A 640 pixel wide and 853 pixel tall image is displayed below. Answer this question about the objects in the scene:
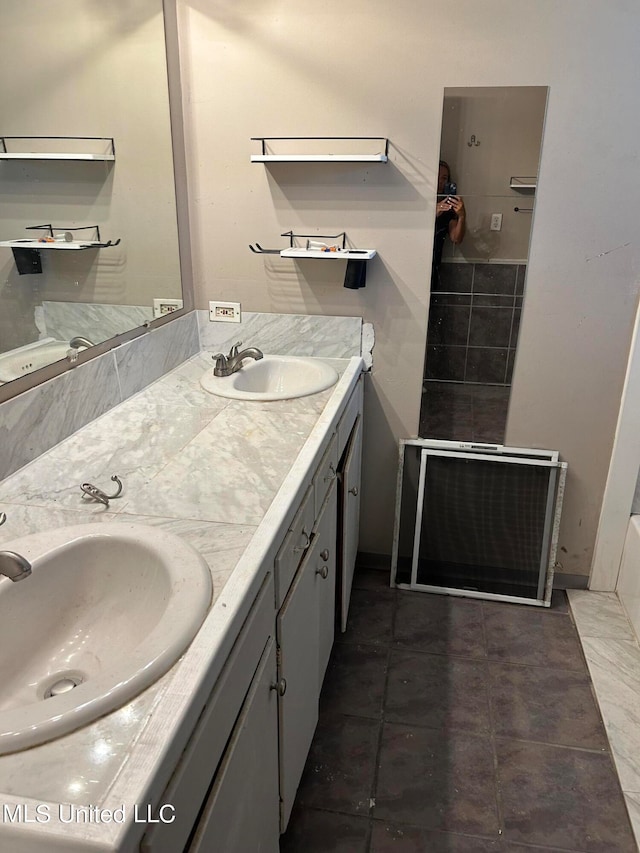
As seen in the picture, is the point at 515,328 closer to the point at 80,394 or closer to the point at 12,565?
the point at 80,394

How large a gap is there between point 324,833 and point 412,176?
2016 millimetres

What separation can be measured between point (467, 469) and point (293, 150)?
1.37 m

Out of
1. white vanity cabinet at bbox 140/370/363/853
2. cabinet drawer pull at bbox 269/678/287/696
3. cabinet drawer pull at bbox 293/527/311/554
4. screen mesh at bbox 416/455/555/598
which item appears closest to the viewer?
white vanity cabinet at bbox 140/370/363/853

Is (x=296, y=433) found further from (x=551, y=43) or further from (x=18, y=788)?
(x=551, y=43)

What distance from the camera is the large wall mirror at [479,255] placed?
201 centimetres

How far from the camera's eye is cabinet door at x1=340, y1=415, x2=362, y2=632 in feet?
6.50

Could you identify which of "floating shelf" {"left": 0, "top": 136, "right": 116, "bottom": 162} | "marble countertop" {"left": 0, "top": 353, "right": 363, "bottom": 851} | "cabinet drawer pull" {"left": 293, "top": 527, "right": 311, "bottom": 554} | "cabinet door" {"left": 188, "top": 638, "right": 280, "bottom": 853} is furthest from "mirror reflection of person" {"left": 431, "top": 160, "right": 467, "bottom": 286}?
"cabinet door" {"left": 188, "top": 638, "right": 280, "bottom": 853}

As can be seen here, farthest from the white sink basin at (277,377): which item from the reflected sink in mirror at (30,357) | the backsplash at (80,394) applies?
the reflected sink in mirror at (30,357)

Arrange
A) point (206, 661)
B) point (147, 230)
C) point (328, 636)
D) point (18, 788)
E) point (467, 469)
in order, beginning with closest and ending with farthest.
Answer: point (18, 788) < point (206, 661) < point (328, 636) < point (147, 230) < point (467, 469)

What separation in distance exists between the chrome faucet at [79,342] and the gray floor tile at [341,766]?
1.33 metres

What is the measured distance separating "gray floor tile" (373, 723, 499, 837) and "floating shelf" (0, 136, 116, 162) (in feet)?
6.01

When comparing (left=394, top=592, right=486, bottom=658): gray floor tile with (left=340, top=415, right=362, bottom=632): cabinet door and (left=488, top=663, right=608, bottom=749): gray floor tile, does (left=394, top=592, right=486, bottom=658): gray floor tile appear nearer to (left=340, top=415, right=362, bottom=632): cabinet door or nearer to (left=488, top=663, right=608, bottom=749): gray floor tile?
(left=488, top=663, right=608, bottom=749): gray floor tile

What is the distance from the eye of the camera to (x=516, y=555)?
246 cm

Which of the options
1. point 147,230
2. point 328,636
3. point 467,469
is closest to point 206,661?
point 328,636
